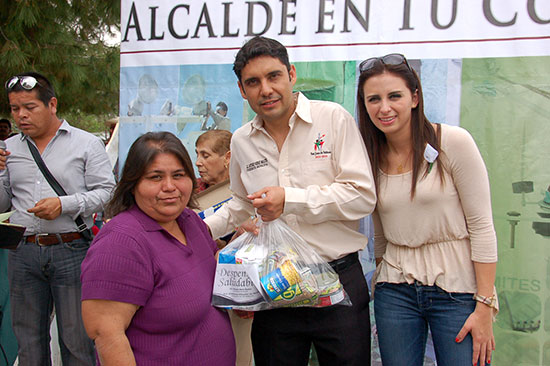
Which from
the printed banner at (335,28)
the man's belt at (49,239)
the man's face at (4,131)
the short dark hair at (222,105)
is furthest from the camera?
the man's face at (4,131)

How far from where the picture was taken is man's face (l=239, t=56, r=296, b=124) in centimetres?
190

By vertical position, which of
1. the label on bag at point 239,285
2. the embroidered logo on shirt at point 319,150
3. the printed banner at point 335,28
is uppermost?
the printed banner at point 335,28

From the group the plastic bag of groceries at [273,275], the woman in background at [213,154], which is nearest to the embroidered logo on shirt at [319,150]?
the plastic bag of groceries at [273,275]

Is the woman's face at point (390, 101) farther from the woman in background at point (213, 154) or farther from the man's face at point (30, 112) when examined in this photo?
the man's face at point (30, 112)

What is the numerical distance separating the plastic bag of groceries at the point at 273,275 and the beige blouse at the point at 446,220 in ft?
1.14

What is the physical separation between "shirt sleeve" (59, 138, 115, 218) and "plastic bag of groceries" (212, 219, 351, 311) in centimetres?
143

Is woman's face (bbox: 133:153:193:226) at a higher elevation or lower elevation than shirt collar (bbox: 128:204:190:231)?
higher

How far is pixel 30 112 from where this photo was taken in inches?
112

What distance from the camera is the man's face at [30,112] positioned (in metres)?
2.84

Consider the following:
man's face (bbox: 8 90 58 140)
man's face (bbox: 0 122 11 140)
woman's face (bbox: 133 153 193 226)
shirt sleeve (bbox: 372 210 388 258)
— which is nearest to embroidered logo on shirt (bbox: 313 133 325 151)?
shirt sleeve (bbox: 372 210 388 258)

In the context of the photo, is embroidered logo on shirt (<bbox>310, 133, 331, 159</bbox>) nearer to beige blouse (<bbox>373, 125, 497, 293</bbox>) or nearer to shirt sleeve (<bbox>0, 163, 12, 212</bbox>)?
beige blouse (<bbox>373, 125, 497, 293</bbox>)

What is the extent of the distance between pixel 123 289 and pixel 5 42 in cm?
473

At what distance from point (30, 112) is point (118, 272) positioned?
6.23 ft

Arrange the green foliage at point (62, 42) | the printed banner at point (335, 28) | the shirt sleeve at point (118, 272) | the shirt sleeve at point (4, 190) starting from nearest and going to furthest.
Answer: the shirt sleeve at point (118, 272) → the printed banner at point (335, 28) → the shirt sleeve at point (4, 190) → the green foliage at point (62, 42)
